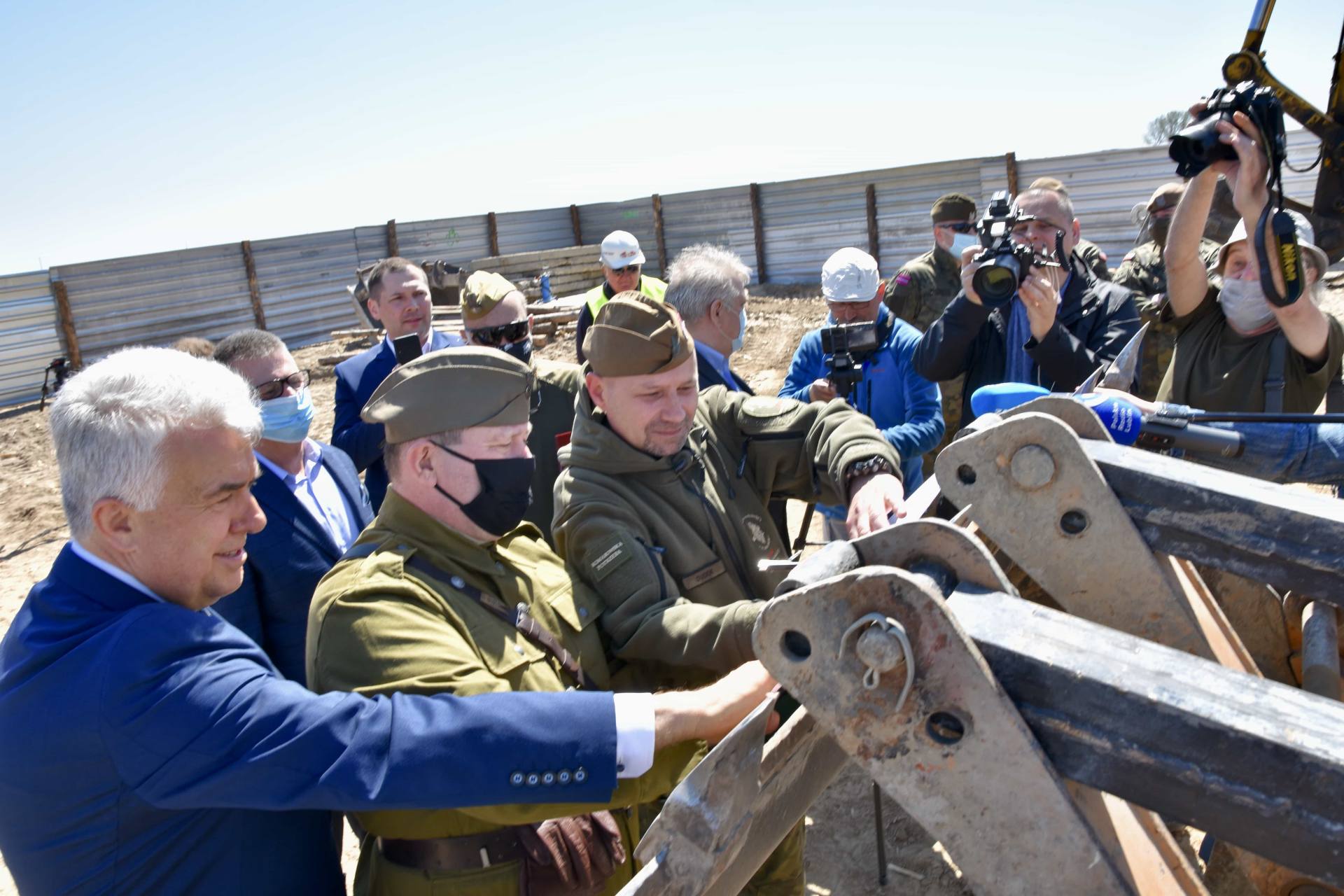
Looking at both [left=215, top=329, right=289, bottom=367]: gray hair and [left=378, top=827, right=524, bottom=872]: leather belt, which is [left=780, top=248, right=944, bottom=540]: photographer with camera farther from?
[left=378, top=827, right=524, bottom=872]: leather belt

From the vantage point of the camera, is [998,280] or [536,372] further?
[536,372]

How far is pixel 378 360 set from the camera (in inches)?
168

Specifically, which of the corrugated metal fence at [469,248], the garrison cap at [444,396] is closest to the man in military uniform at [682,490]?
the garrison cap at [444,396]

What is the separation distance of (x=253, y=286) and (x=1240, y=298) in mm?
17477

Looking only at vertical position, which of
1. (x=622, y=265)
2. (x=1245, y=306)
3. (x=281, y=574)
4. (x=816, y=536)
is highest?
(x=622, y=265)

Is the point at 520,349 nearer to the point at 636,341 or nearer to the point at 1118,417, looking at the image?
the point at 636,341

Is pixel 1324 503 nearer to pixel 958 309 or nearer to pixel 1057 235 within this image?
pixel 958 309

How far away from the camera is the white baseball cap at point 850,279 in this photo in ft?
14.1

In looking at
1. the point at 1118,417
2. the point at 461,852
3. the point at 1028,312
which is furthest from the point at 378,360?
the point at 1118,417

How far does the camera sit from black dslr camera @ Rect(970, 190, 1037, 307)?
11.3ft

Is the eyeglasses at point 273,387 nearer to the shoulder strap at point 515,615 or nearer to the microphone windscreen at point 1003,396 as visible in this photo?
the shoulder strap at point 515,615

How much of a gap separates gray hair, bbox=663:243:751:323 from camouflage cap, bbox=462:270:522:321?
2.42ft

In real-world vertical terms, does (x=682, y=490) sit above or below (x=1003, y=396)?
below

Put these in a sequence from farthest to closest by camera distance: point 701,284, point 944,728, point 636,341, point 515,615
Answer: point 701,284
point 636,341
point 515,615
point 944,728
